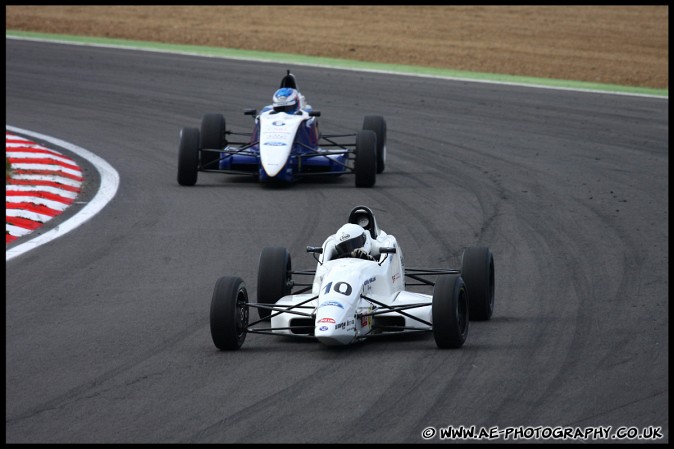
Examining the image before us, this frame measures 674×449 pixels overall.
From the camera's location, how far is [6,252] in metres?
13.6

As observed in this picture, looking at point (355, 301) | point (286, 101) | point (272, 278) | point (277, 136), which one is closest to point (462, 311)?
point (355, 301)

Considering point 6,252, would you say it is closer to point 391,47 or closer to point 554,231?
point 554,231

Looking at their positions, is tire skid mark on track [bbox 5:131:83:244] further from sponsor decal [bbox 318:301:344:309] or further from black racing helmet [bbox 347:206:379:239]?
sponsor decal [bbox 318:301:344:309]

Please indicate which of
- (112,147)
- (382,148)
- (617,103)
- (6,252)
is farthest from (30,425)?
(617,103)

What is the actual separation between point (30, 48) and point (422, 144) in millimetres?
15028

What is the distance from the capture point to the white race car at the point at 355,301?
31.3 feet

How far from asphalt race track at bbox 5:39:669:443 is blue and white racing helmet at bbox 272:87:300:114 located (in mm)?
1195

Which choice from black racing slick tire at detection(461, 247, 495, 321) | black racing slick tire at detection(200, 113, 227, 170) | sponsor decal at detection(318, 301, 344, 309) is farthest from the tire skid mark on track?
black racing slick tire at detection(461, 247, 495, 321)

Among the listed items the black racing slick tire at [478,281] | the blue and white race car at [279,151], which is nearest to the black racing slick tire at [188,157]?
the blue and white race car at [279,151]

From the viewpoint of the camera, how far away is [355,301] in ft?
32.0

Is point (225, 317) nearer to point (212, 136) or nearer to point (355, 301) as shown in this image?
point (355, 301)

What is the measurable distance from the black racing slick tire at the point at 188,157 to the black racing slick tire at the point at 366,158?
2.29 metres

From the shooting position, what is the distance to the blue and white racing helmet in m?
18.1

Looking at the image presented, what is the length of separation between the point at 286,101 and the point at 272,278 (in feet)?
25.2
